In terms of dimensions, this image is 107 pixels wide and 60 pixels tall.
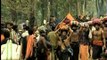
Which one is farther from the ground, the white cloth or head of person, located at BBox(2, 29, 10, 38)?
head of person, located at BBox(2, 29, 10, 38)

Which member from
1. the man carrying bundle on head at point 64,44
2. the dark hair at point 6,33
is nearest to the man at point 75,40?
the man carrying bundle on head at point 64,44

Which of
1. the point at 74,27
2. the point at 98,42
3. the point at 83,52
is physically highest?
the point at 74,27

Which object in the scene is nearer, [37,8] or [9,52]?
[9,52]

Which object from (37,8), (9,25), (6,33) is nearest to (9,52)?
(6,33)

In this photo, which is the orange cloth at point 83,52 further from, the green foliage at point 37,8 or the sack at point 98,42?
the green foliage at point 37,8

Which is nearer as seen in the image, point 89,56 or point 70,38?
point 70,38

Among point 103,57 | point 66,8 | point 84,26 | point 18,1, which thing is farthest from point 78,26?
point 66,8

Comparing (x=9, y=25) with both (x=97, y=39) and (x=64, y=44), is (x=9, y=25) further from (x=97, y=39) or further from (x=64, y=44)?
(x=97, y=39)

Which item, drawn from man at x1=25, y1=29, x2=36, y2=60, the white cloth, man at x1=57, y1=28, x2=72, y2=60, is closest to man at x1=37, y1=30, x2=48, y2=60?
man at x1=25, y1=29, x2=36, y2=60

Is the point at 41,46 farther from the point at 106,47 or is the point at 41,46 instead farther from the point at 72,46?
the point at 106,47

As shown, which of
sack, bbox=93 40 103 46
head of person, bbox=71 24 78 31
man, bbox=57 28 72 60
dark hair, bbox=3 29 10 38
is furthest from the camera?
head of person, bbox=71 24 78 31

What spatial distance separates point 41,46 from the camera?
45.6ft

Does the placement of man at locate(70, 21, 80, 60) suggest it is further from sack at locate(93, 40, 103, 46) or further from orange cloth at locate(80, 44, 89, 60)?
sack at locate(93, 40, 103, 46)

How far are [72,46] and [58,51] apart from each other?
456 millimetres
